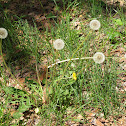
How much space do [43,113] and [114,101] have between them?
85cm

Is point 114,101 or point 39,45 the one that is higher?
point 39,45

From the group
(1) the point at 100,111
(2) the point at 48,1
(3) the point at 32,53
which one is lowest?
(1) the point at 100,111

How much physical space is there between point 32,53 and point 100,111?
1.50m

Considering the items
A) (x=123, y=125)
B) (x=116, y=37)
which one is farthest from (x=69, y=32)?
(x=123, y=125)

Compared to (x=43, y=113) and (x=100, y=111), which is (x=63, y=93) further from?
(x=100, y=111)

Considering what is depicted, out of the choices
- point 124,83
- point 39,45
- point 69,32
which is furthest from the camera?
point 39,45

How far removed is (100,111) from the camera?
2047 millimetres

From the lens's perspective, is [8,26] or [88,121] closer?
[88,121]

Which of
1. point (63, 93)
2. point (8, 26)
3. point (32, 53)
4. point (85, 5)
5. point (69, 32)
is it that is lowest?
point (63, 93)

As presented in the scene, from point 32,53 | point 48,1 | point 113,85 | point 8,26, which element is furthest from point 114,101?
point 48,1

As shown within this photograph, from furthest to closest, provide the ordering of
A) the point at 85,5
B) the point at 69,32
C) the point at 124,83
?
the point at 85,5 → the point at 69,32 → the point at 124,83

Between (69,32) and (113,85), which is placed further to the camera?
(69,32)

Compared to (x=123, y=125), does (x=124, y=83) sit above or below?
above

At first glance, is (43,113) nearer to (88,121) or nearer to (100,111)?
(88,121)
